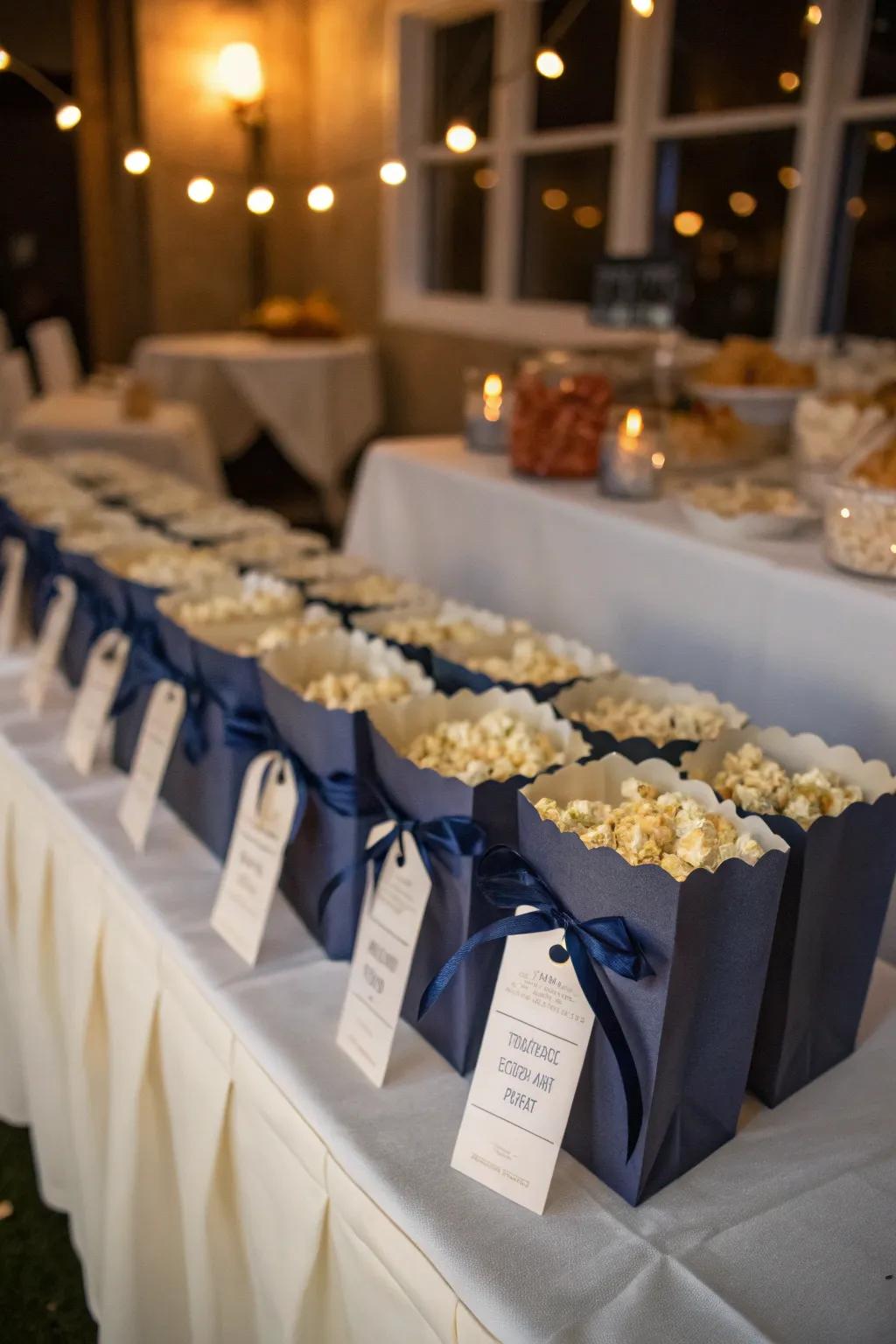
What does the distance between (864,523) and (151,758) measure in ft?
2.40

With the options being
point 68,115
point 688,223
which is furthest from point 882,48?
point 68,115

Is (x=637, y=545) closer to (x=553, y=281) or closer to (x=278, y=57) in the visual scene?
(x=553, y=281)

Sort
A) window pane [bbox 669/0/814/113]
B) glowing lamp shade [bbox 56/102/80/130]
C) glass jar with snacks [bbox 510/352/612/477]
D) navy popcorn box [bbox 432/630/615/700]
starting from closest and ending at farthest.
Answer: navy popcorn box [bbox 432/630/615/700] < glass jar with snacks [bbox 510/352/612/477] < glowing lamp shade [bbox 56/102/80/130] < window pane [bbox 669/0/814/113]

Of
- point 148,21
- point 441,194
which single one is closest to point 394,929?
point 441,194

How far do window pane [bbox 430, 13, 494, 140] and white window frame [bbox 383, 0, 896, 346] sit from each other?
0.05 metres

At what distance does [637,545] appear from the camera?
1332 millimetres

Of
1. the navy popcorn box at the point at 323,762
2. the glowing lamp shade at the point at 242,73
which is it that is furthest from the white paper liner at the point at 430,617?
the glowing lamp shade at the point at 242,73

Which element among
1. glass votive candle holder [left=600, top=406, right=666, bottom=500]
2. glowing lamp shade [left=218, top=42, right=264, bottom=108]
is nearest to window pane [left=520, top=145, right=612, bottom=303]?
glowing lamp shade [left=218, top=42, right=264, bottom=108]

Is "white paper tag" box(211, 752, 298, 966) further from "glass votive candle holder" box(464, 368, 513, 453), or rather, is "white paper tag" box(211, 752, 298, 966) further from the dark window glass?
the dark window glass

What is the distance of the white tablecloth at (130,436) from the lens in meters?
3.44

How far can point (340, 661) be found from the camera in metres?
0.99

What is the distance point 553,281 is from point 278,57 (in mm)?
2082

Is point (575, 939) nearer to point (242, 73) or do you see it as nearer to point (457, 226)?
point (457, 226)

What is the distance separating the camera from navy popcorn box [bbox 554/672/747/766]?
77 centimetres
